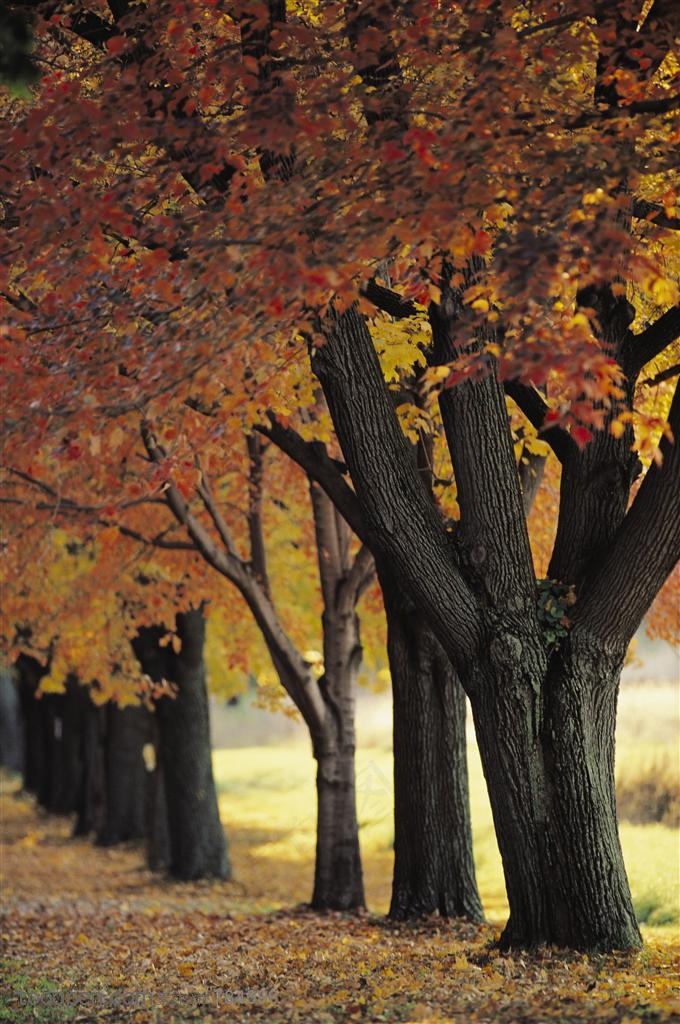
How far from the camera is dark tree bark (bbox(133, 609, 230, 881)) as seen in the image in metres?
17.4

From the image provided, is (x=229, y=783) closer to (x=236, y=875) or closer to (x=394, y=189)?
(x=236, y=875)

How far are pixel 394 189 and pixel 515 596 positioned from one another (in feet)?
9.93

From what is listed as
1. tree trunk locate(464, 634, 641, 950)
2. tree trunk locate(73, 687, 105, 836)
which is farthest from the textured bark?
tree trunk locate(464, 634, 641, 950)

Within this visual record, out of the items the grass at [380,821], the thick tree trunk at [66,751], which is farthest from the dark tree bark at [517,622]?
the thick tree trunk at [66,751]

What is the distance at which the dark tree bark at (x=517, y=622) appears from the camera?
7762 millimetres

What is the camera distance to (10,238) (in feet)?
23.9

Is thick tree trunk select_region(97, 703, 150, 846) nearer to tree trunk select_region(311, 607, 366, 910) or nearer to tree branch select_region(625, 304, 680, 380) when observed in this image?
tree trunk select_region(311, 607, 366, 910)

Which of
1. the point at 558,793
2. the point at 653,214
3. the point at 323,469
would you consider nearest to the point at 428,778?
the point at 558,793

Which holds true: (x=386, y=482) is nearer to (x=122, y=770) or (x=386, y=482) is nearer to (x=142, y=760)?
(x=122, y=770)

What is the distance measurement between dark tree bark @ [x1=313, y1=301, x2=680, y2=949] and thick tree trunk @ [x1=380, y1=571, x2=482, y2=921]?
2635 millimetres

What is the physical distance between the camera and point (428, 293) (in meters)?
7.41

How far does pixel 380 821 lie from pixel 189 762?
371 inches

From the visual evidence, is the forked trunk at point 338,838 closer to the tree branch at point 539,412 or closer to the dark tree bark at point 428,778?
the dark tree bark at point 428,778

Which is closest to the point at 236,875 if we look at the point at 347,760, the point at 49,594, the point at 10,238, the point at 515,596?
the point at 49,594
